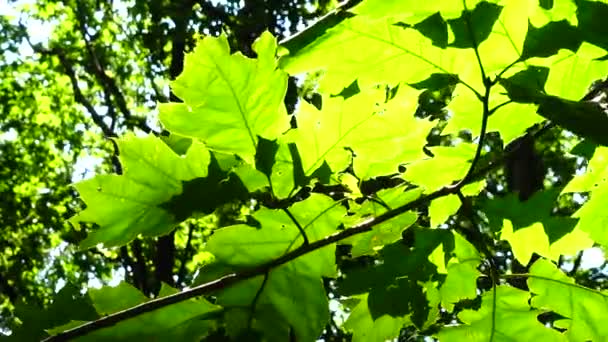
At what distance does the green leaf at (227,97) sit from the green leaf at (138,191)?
5 cm

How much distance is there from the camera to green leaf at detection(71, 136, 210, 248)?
955mm

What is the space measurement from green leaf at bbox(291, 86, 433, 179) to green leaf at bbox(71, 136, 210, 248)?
0.52 ft

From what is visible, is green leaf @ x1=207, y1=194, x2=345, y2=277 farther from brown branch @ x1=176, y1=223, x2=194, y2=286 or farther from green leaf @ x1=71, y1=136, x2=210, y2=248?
brown branch @ x1=176, y1=223, x2=194, y2=286

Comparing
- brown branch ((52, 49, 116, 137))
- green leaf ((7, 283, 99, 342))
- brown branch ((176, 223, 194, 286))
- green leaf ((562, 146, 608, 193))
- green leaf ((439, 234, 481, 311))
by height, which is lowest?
green leaf ((7, 283, 99, 342))

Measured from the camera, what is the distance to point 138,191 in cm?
96

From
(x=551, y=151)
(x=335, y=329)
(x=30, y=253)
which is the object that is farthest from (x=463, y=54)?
(x=30, y=253)

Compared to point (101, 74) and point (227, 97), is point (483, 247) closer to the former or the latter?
point (227, 97)

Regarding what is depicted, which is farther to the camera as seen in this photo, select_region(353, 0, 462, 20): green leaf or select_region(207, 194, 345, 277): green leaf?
select_region(207, 194, 345, 277): green leaf

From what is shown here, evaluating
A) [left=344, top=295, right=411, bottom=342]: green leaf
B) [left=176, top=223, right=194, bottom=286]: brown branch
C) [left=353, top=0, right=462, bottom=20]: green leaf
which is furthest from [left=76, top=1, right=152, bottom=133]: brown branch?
[left=353, top=0, right=462, bottom=20]: green leaf

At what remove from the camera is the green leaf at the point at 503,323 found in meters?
1.18

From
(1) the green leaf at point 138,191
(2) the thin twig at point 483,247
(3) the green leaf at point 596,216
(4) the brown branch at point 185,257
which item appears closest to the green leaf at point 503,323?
(2) the thin twig at point 483,247

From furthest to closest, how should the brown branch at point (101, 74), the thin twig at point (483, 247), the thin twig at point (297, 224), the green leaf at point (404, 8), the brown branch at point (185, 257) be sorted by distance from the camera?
the brown branch at point (185, 257) < the brown branch at point (101, 74) < the thin twig at point (483, 247) < the thin twig at point (297, 224) < the green leaf at point (404, 8)

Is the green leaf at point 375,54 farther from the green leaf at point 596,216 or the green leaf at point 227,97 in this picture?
the green leaf at point 596,216

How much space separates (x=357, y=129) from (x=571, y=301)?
513 mm
